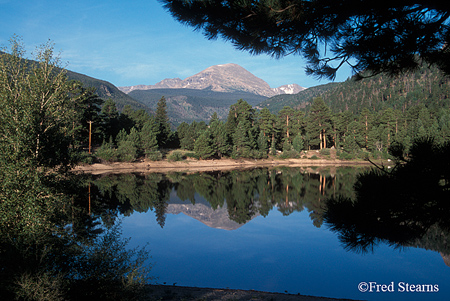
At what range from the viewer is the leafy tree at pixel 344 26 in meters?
3.96

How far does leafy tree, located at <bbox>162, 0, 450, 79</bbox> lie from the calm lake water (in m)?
2.24

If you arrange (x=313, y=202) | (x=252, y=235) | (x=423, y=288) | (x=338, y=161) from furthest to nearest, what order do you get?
(x=338, y=161) → (x=313, y=202) → (x=252, y=235) → (x=423, y=288)

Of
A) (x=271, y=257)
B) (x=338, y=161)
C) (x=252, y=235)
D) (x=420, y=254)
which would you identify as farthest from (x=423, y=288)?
(x=338, y=161)

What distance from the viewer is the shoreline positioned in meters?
43.2

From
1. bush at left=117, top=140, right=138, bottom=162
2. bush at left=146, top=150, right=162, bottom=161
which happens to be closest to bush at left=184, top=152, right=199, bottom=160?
bush at left=146, top=150, right=162, bottom=161

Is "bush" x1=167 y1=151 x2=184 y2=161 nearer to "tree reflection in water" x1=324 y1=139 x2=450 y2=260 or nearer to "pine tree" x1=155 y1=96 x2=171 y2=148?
"pine tree" x1=155 y1=96 x2=171 y2=148

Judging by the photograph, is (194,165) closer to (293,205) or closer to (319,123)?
(319,123)

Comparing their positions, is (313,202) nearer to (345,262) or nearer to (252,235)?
(252,235)

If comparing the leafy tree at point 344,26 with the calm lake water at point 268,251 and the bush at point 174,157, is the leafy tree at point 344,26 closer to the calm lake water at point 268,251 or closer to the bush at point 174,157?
the calm lake water at point 268,251

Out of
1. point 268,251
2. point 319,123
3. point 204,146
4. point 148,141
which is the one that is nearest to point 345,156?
point 319,123

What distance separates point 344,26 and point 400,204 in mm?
2669

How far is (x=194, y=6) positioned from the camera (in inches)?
178

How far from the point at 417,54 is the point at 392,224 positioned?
2476 mm

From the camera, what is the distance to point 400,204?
3.40m
